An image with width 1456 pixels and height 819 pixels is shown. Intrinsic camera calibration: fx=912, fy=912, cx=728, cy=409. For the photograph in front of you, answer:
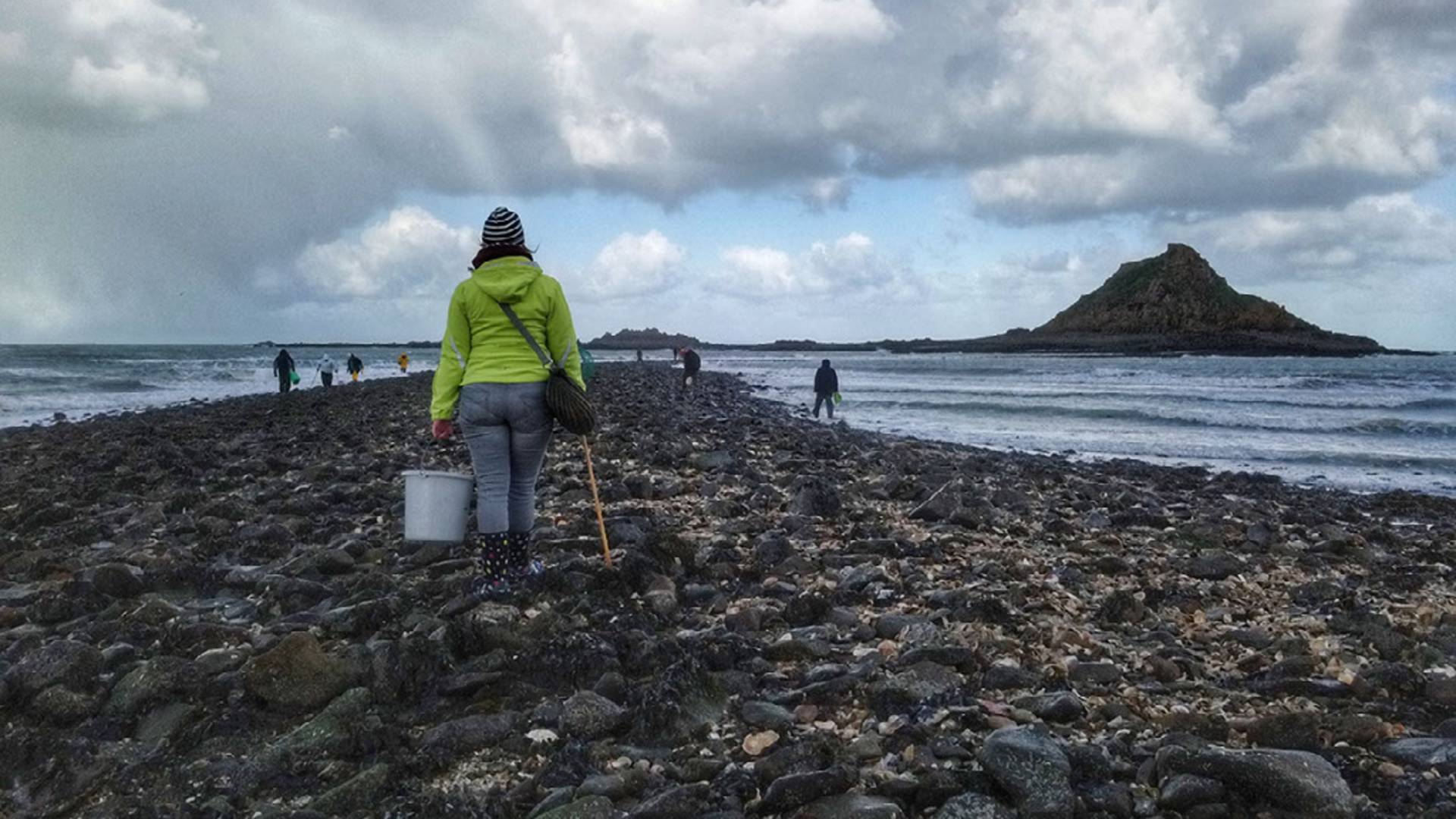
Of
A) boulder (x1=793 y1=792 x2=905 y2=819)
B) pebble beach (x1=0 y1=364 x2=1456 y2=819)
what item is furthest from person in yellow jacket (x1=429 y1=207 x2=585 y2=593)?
boulder (x1=793 y1=792 x2=905 y2=819)

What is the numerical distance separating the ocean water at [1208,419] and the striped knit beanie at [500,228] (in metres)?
13.9

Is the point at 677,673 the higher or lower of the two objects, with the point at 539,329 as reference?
lower

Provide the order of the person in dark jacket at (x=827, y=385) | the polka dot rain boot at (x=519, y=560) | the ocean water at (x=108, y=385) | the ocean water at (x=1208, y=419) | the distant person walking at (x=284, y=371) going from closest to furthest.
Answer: the polka dot rain boot at (x=519, y=560) → the ocean water at (x=1208, y=419) → the person in dark jacket at (x=827, y=385) → the ocean water at (x=108, y=385) → the distant person walking at (x=284, y=371)

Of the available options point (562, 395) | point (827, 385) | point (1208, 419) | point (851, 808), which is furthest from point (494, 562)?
point (1208, 419)

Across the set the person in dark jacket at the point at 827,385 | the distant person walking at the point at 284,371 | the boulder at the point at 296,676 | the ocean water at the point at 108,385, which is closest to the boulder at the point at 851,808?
the boulder at the point at 296,676

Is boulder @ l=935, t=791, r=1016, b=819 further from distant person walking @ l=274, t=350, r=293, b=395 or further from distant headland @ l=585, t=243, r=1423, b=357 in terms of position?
distant headland @ l=585, t=243, r=1423, b=357

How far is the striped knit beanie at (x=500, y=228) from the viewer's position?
5.51m

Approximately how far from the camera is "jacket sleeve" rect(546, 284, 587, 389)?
5500mm

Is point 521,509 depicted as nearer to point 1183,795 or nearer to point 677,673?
point 677,673

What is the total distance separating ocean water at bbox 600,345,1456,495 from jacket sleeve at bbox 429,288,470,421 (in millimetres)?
14032

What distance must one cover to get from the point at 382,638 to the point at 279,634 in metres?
0.63

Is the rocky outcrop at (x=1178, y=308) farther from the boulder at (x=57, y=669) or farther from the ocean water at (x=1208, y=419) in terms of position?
the boulder at (x=57, y=669)

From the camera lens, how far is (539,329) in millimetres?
5520

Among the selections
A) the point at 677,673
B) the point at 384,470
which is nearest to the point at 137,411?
the point at 384,470
